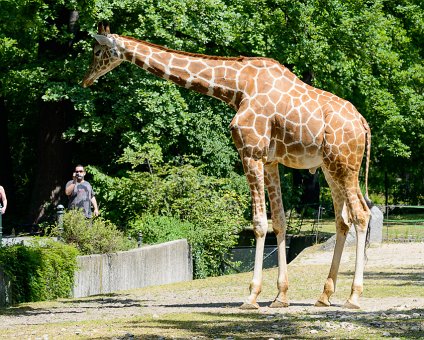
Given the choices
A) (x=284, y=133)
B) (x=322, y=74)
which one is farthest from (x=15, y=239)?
(x=322, y=74)

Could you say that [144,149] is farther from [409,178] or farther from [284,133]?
[409,178]

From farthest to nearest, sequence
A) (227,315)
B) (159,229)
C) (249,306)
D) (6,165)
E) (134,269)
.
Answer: (6,165), (159,229), (134,269), (249,306), (227,315)

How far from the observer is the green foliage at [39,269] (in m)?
16.6

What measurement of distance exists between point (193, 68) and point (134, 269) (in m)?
6.02

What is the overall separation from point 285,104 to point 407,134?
2742cm

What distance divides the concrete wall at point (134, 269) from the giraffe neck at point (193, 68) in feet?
14.6

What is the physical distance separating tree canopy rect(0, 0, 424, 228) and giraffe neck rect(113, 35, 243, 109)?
30.6 ft

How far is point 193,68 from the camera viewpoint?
15.2m

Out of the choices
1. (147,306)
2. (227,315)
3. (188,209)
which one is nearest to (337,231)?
(227,315)

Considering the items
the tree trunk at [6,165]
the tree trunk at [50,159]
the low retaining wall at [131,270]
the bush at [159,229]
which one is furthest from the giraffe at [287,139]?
the tree trunk at [6,165]

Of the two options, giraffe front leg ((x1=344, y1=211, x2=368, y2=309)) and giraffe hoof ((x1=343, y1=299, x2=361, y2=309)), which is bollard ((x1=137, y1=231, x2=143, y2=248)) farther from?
giraffe hoof ((x1=343, y1=299, x2=361, y2=309))

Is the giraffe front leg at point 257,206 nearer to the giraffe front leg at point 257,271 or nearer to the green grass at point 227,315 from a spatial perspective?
the giraffe front leg at point 257,271

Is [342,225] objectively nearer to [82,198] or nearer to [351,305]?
[351,305]

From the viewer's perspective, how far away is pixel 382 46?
107 ft
